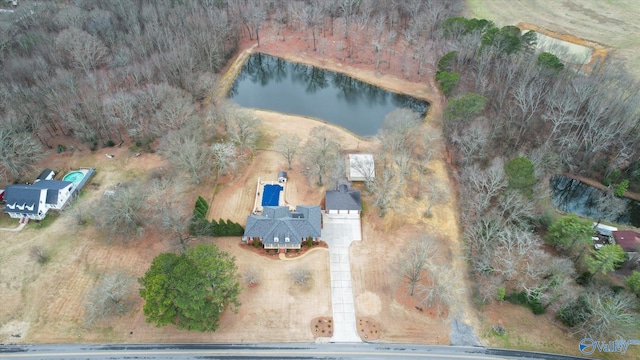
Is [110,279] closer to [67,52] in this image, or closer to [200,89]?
[200,89]

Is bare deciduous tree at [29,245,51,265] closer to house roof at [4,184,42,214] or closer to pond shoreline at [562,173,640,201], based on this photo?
house roof at [4,184,42,214]

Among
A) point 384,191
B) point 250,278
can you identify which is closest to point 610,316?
point 384,191

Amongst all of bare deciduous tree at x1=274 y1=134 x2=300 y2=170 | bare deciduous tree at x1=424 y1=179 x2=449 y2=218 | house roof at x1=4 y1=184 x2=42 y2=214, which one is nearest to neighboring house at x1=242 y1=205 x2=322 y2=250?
bare deciduous tree at x1=274 y1=134 x2=300 y2=170

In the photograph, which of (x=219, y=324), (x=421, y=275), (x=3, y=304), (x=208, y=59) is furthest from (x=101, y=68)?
(x=421, y=275)

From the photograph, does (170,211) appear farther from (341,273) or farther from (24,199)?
(341,273)

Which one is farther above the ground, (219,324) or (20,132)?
(20,132)
